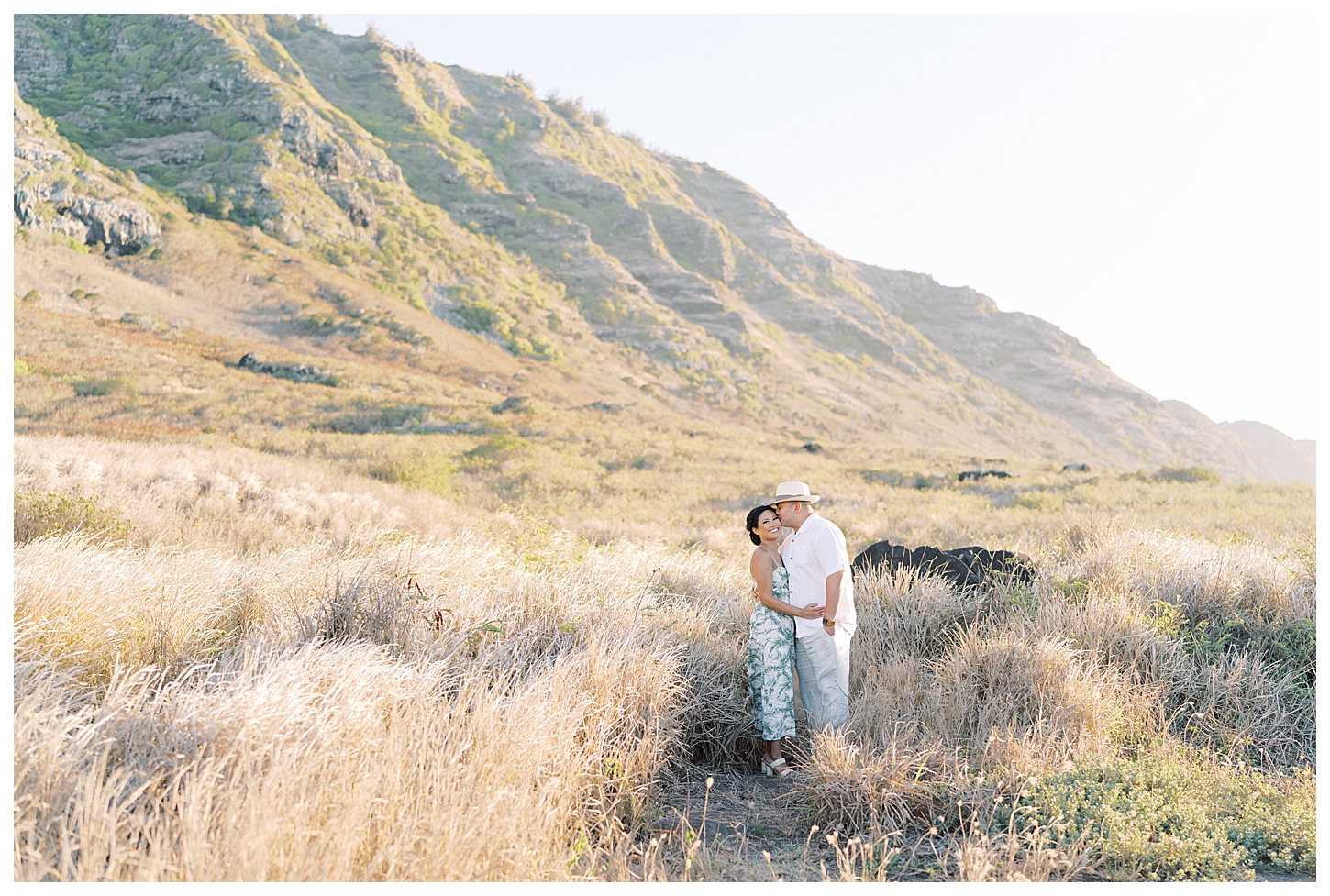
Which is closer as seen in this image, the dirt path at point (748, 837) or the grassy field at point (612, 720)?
the grassy field at point (612, 720)

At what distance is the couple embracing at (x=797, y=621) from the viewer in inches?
169

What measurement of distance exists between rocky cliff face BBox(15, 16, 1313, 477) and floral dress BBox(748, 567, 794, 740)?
56.8 m

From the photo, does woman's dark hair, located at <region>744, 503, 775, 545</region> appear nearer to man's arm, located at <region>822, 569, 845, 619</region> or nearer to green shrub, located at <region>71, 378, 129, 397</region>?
man's arm, located at <region>822, 569, 845, 619</region>

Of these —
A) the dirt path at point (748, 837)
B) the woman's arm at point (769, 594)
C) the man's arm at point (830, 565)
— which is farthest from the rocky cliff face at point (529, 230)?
the dirt path at point (748, 837)

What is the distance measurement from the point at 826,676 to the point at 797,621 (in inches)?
15.0

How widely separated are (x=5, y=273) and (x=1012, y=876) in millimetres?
5896

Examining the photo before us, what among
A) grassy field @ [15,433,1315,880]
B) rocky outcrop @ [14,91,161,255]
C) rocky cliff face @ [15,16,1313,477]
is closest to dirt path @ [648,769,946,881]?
grassy field @ [15,433,1315,880]

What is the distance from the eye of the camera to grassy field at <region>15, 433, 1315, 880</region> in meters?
2.54

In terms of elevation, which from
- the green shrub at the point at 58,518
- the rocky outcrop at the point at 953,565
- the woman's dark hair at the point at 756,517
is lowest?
the green shrub at the point at 58,518

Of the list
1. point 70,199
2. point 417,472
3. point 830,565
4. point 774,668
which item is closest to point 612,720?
point 774,668

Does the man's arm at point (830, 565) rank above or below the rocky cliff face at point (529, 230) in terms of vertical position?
Answer: below

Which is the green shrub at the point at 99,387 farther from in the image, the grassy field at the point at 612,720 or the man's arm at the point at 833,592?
the man's arm at the point at 833,592

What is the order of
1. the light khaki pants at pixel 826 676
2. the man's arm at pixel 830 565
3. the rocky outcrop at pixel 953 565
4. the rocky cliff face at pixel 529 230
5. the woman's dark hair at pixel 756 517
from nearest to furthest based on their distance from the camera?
1. the man's arm at pixel 830 565
2. the light khaki pants at pixel 826 676
3. the woman's dark hair at pixel 756 517
4. the rocky outcrop at pixel 953 565
5. the rocky cliff face at pixel 529 230

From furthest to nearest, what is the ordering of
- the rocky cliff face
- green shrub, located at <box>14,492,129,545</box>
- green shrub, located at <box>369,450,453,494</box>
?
the rocky cliff face, green shrub, located at <box>369,450,453,494</box>, green shrub, located at <box>14,492,129,545</box>
